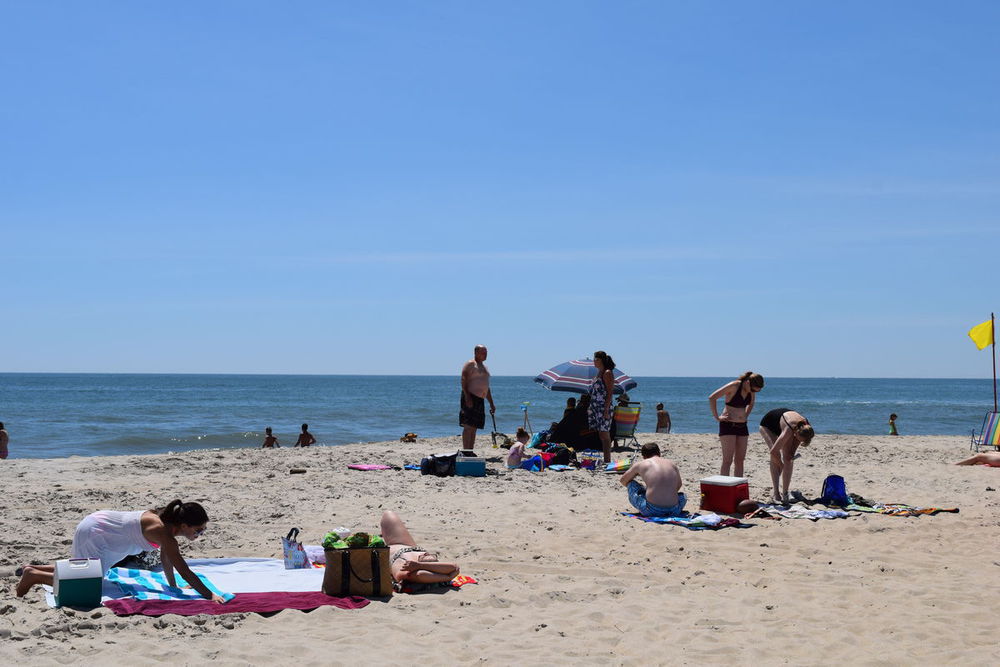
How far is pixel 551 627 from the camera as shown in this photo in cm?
516

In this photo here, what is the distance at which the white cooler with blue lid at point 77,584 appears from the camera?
508cm

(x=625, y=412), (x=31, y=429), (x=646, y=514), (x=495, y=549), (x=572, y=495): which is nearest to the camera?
(x=495, y=549)

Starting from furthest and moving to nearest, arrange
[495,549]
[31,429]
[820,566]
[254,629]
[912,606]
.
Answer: [31,429] < [495,549] < [820,566] < [912,606] < [254,629]

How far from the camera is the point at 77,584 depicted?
5.09 m

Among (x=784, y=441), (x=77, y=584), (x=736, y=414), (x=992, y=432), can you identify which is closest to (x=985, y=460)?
(x=992, y=432)

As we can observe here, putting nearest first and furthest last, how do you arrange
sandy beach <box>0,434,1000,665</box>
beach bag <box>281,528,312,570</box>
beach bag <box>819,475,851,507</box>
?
sandy beach <box>0,434,1000,665</box>, beach bag <box>281,528,312,570</box>, beach bag <box>819,475,851,507</box>

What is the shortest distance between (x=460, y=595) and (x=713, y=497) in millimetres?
3744

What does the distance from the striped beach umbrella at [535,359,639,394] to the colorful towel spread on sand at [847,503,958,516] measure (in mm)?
5564

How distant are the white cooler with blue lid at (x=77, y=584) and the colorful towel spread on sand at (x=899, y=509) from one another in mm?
6892

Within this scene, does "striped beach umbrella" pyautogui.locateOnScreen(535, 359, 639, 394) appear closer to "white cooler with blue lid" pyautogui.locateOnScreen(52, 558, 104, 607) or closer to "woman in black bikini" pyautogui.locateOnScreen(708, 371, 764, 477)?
"woman in black bikini" pyautogui.locateOnScreen(708, 371, 764, 477)

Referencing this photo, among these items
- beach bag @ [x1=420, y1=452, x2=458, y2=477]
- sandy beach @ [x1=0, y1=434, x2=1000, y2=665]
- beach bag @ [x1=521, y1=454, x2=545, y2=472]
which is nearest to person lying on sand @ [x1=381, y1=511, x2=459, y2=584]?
sandy beach @ [x1=0, y1=434, x2=1000, y2=665]

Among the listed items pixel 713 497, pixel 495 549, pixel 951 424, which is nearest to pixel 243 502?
pixel 495 549

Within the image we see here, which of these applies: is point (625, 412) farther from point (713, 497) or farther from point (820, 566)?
point (820, 566)

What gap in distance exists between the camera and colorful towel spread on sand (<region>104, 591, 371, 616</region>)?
512cm
